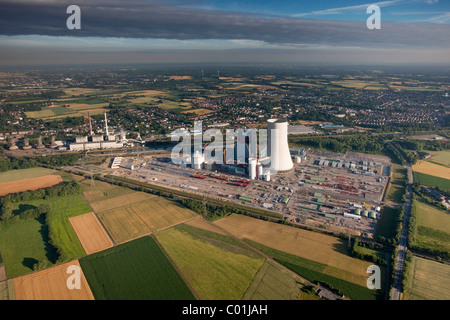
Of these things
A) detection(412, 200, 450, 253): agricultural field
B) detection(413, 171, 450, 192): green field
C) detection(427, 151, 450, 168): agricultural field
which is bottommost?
detection(412, 200, 450, 253): agricultural field

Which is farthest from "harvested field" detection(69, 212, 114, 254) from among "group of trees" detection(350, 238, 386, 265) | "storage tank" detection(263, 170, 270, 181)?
"group of trees" detection(350, 238, 386, 265)

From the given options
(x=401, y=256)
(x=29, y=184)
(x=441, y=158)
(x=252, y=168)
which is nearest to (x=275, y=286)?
(x=401, y=256)

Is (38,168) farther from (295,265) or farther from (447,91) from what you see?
(447,91)

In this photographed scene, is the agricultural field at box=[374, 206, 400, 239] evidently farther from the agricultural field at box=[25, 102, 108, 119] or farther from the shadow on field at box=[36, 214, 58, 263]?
the agricultural field at box=[25, 102, 108, 119]

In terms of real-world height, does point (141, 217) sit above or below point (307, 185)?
below

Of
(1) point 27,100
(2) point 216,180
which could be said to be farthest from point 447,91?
(1) point 27,100

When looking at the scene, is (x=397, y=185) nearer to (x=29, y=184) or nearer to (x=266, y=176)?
(x=266, y=176)
